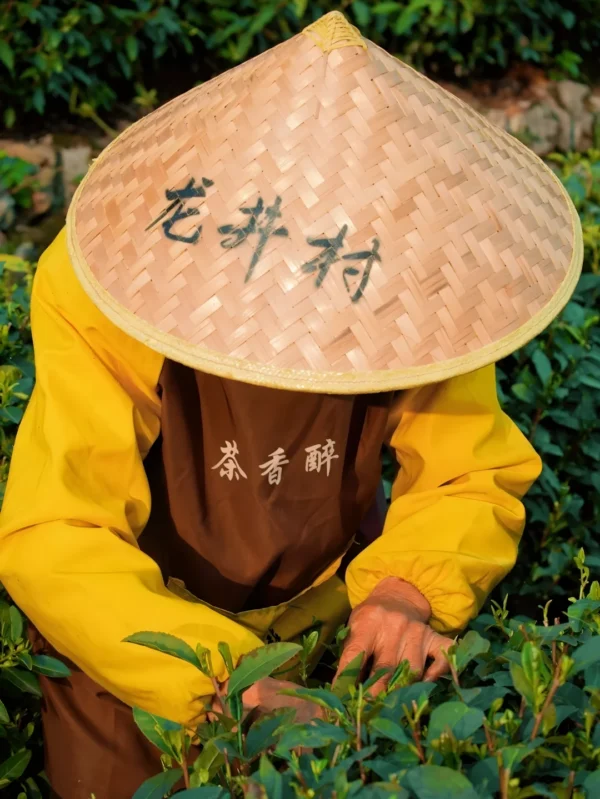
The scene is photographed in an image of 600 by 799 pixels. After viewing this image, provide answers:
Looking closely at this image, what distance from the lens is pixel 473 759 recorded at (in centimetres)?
98

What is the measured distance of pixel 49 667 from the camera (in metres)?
1.44

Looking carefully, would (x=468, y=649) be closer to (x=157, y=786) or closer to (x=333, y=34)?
(x=157, y=786)

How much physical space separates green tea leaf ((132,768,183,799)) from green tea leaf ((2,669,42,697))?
57 centimetres

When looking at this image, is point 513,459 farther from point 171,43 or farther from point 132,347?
point 171,43

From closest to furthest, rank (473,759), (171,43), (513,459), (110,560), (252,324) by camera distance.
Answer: (473,759), (252,324), (110,560), (513,459), (171,43)

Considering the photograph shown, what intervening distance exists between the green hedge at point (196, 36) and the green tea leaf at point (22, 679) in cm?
276

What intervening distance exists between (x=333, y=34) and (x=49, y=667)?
3.54 ft

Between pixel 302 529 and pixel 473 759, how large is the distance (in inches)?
28.7

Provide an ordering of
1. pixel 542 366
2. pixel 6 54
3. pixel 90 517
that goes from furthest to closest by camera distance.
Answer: pixel 6 54 < pixel 542 366 < pixel 90 517

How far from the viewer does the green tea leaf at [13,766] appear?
143 centimetres

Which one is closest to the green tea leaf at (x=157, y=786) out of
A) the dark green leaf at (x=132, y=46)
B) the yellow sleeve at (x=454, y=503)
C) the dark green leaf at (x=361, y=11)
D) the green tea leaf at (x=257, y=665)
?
the green tea leaf at (x=257, y=665)

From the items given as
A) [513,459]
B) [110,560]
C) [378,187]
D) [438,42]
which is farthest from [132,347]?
[438,42]

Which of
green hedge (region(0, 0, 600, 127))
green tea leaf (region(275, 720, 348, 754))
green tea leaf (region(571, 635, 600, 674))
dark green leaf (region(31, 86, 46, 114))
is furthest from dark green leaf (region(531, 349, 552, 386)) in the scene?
dark green leaf (region(31, 86, 46, 114))

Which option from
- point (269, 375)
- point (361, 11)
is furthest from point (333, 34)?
point (361, 11)
